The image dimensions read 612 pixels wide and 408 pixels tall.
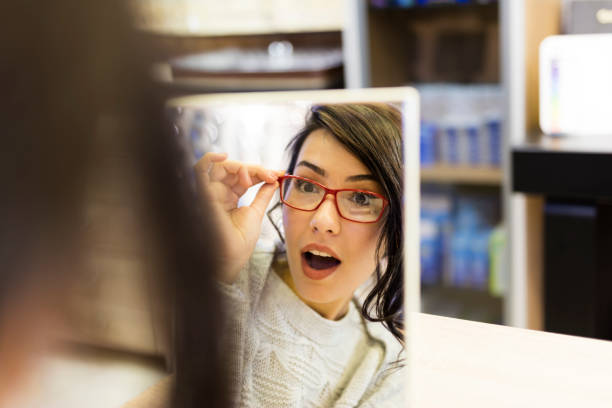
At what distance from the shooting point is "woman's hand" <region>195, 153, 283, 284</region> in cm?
37

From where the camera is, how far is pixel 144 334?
12.0 inches

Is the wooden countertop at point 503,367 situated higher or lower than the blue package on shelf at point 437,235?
higher

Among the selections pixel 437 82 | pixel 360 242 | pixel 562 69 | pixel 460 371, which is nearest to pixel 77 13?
pixel 360 242

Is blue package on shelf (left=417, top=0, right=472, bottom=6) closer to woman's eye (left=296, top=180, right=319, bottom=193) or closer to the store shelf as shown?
the store shelf

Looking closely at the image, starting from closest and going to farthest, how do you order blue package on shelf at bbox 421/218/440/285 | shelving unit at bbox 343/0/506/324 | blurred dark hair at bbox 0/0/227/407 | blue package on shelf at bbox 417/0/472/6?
blurred dark hair at bbox 0/0/227/407
blue package on shelf at bbox 417/0/472/6
shelving unit at bbox 343/0/506/324
blue package on shelf at bbox 421/218/440/285

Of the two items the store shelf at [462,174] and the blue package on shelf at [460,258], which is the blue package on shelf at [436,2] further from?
the blue package on shelf at [460,258]

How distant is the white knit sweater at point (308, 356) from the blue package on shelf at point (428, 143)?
78.5 inches

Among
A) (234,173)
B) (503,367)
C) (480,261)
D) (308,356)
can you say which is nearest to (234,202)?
(234,173)

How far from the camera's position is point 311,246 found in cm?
44

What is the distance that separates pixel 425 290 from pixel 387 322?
2.27 m

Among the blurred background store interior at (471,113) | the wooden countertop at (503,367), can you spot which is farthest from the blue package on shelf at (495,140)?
the wooden countertop at (503,367)

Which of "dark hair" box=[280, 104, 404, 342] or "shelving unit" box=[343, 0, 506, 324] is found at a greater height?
"shelving unit" box=[343, 0, 506, 324]

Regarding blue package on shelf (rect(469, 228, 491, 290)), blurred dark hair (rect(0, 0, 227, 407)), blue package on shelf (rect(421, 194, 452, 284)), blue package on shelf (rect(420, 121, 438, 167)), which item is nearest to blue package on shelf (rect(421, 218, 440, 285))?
blue package on shelf (rect(421, 194, 452, 284))

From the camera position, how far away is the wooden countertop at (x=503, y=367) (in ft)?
2.02
